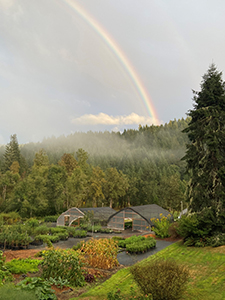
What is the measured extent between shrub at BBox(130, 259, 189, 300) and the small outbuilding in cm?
2967

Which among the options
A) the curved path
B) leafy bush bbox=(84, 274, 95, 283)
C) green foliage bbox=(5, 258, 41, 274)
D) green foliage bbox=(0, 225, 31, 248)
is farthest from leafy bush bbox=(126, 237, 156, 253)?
green foliage bbox=(0, 225, 31, 248)

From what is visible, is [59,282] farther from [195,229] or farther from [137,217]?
[137,217]

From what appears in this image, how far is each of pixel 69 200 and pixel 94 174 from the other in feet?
38.9

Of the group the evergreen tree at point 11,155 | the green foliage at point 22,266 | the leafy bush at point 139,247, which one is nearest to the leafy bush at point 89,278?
the green foliage at point 22,266

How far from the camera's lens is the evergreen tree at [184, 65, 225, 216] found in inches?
722

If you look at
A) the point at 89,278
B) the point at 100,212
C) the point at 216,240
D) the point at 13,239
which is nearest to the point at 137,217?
the point at 100,212

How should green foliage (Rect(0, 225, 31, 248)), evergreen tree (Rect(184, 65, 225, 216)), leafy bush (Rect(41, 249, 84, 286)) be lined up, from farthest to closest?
green foliage (Rect(0, 225, 31, 248)) < evergreen tree (Rect(184, 65, 225, 216)) < leafy bush (Rect(41, 249, 84, 286))

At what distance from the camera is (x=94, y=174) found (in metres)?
72.1

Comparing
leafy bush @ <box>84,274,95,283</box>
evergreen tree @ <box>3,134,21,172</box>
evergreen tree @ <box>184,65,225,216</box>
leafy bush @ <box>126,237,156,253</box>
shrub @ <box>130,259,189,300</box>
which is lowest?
leafy bush @ <box>126,237,156,253</box>

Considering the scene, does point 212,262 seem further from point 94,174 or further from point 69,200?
point 94,174

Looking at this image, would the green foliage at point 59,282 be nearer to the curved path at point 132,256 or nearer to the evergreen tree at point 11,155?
the curved path at point 132,256

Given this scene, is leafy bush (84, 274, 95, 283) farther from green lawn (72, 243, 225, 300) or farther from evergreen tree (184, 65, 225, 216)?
evergreen tree (184, 65, 225, 216)

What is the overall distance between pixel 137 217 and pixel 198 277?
1038 inches

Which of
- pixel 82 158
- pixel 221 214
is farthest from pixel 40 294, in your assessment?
pixel 82 158
